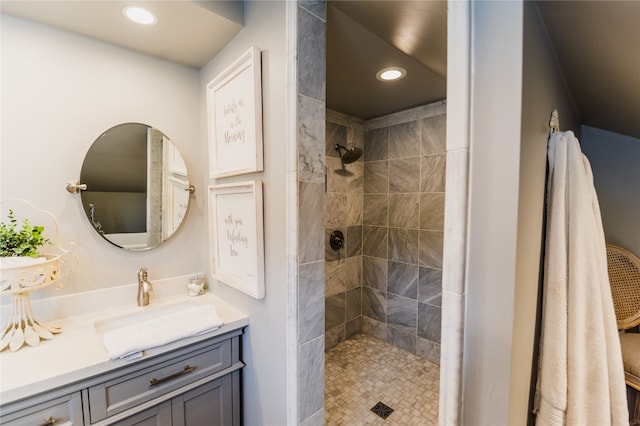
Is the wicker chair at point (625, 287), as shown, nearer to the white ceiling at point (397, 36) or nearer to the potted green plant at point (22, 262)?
the white ceiling at point (397, 36)

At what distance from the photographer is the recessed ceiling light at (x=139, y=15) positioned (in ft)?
3.70

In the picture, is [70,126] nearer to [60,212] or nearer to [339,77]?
[60,212]

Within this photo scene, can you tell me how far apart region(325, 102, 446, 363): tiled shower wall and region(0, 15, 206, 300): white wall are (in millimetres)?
1276

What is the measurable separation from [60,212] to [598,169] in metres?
2.90

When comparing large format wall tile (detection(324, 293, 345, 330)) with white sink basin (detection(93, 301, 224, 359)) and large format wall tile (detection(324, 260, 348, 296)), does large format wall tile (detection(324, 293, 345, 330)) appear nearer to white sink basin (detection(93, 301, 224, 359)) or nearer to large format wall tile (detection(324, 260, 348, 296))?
large format wall tile (detection(324, 260, 348, 296))

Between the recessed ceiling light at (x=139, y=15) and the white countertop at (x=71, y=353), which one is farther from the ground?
the recessed ceiling light at (x=139, y=15)

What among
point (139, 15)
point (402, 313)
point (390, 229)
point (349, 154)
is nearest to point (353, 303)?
point (402, 313)

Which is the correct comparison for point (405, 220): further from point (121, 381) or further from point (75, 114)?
point (75, 114)

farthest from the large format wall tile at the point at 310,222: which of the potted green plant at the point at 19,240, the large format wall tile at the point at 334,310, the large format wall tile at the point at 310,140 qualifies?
the large format wall tile at the point at 334,310

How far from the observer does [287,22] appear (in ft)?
3.36

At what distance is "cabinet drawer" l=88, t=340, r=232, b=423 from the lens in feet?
3.22

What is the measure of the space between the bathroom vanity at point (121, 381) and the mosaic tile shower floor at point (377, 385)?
0.75 metres

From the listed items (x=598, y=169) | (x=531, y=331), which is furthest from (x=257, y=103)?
(x=598, y=169)

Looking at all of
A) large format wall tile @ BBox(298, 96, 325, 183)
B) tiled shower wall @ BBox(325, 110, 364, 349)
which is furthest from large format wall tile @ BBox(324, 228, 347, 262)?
large format wall tile @ BBox(298, 96, 325, 183)
